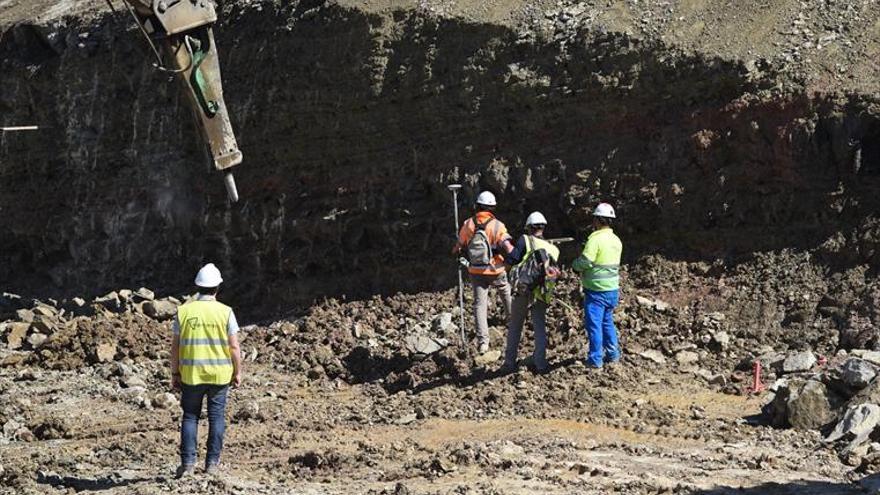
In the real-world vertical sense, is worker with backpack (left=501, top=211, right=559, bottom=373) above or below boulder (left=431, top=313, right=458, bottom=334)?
above

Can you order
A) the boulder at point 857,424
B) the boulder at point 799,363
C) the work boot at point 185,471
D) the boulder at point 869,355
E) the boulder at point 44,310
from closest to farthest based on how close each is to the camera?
1. the work boot at point 185,471
2. the boulder at point 857,424
3. the boulder at point 869,355
4. the boulder at point 799,363
5. the boulder at point 44,310

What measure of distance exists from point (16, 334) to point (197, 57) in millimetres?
6243

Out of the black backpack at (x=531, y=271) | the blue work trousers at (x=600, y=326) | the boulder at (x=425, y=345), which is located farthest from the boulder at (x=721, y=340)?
the boulder at (x=425, y=345)

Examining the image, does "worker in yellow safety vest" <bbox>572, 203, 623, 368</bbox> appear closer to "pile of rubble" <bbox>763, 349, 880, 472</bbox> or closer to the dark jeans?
"pile of rubble" <bbox>763, 349, 880, 472</bbox>

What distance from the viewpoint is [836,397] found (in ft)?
37.1

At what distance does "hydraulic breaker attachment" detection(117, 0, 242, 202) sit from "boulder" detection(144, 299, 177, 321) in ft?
18.1

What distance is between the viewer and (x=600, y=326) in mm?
13039

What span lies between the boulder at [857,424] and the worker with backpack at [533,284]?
3171 mm

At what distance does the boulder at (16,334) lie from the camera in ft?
53.5

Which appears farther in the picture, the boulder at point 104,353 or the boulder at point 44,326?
the boulder at point 44,326

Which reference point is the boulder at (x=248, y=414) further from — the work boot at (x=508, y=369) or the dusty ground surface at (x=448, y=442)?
the work boot at (x=508, y=369)

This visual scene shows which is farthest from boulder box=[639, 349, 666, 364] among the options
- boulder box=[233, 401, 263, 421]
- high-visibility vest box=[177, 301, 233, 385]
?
high-visibility vest box=[177, 301, 233, 385]

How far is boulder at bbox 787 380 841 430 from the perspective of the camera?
36.7 feet

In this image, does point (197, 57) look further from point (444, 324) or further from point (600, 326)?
point (444, 324)
